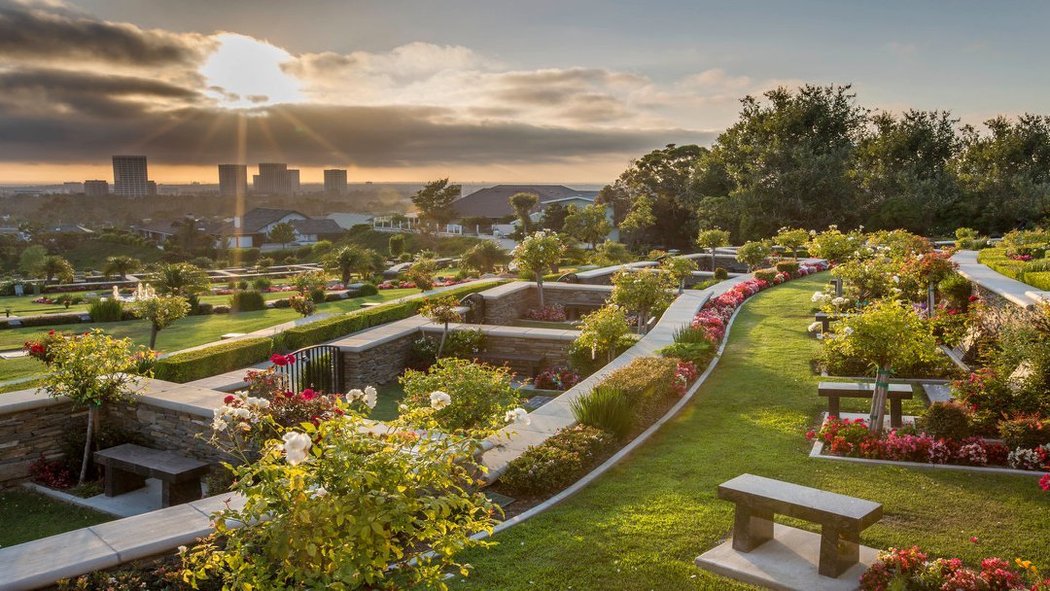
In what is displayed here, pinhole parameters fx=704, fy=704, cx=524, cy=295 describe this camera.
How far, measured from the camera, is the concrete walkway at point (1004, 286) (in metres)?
10.3

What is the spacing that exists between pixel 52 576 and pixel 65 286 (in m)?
37.2

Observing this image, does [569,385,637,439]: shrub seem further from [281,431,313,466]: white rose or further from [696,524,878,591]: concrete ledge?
[281,431,313,466]: white rose

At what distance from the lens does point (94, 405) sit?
29.7 feet

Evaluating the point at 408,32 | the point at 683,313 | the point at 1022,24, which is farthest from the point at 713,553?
the point at 1022,24

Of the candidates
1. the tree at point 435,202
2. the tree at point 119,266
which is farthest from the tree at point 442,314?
the tree at point 435,202

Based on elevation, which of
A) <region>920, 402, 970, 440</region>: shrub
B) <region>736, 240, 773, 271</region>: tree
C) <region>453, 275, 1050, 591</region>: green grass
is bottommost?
<region>453, 275, 1050, 591</region>: green grass

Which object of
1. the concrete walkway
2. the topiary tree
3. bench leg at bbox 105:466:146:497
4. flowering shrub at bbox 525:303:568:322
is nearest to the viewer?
the topiary tree

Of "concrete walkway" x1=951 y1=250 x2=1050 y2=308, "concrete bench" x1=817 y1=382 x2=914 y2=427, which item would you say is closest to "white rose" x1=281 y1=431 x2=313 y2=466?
"concrete bench" x1=817 y1=382 x2=914 y2=427

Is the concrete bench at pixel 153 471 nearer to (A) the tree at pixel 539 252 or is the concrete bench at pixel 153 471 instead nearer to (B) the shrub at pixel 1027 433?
(B) the shrub at pixel 1027 433

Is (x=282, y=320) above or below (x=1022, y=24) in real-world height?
below

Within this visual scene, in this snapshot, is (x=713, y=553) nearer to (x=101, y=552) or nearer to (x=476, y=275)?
(x=101, y=552)

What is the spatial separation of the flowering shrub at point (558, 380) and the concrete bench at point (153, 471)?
6578mm

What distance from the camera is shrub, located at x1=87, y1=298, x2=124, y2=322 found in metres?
21.1

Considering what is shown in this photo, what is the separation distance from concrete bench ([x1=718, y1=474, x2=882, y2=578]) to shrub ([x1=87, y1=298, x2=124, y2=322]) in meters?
21.0
